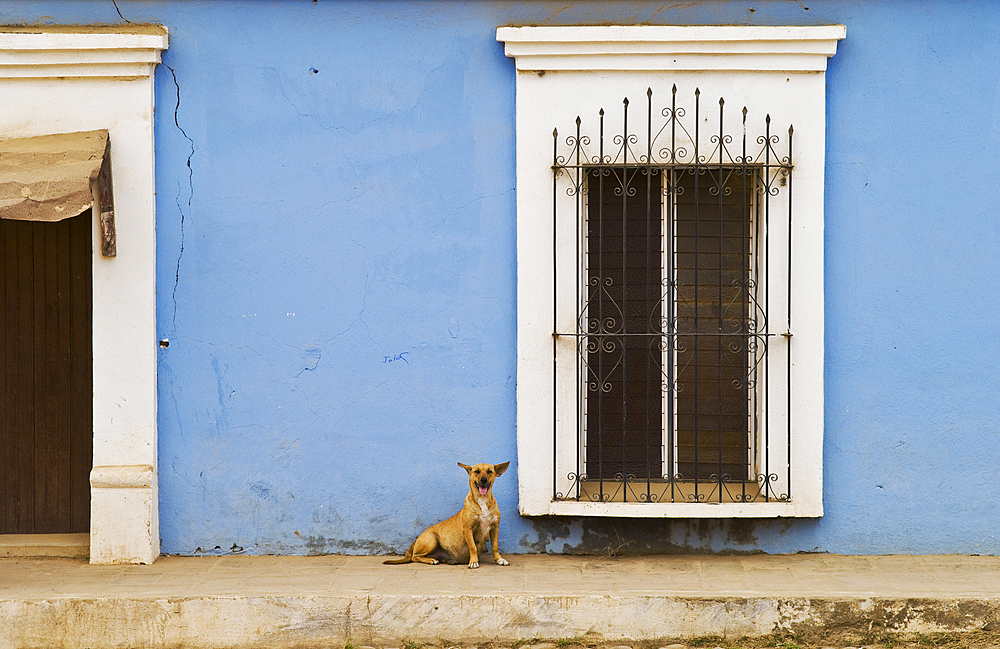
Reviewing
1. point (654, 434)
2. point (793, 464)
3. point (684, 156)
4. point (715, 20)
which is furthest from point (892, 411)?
point (715, 20)

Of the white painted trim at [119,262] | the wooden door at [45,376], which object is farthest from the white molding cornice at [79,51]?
the wooden door at [45,376]

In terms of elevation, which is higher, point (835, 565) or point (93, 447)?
point (93, 447)

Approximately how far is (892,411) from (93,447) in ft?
15.2

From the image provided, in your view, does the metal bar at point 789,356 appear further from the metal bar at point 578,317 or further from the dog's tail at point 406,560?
the dog's tail at point 406,560

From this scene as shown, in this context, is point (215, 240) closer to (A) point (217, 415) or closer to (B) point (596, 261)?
(A) point (217, 415)

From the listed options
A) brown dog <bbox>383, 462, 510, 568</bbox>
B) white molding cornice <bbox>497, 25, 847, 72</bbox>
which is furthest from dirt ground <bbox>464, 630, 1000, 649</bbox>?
white molding cornice <bbox>497, 25, 847, 72</bbox>

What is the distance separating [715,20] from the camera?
5.07m

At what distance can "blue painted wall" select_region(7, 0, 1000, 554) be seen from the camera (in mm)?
5059

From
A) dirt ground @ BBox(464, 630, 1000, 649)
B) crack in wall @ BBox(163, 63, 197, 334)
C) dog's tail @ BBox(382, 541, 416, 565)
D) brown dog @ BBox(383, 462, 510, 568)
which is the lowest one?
dirt ground @ BBox(464, 630, 1000, 649)

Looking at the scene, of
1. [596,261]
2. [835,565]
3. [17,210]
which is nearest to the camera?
[17,210]

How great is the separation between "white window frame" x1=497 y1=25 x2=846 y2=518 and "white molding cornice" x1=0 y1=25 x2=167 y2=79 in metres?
2.01

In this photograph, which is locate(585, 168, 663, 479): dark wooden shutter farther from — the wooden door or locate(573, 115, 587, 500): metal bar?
the wooden door

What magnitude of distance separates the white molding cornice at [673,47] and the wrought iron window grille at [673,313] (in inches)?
9.9

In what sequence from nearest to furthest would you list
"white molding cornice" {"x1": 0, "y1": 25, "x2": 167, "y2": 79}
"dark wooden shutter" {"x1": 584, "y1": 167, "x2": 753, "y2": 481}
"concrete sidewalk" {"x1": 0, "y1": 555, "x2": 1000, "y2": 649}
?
1. "concrete sidewalk" {"x1": 0, "y1": 555, "x2": 1000, "y2": 649}
2. "white molding cornice" {"x1": 0, "y1": 25, "x2": 167, "y2": 79}
3. "dark wooden shutter" {"x1": 584, "y1": 167, "x2": 753, "y2": 481}
